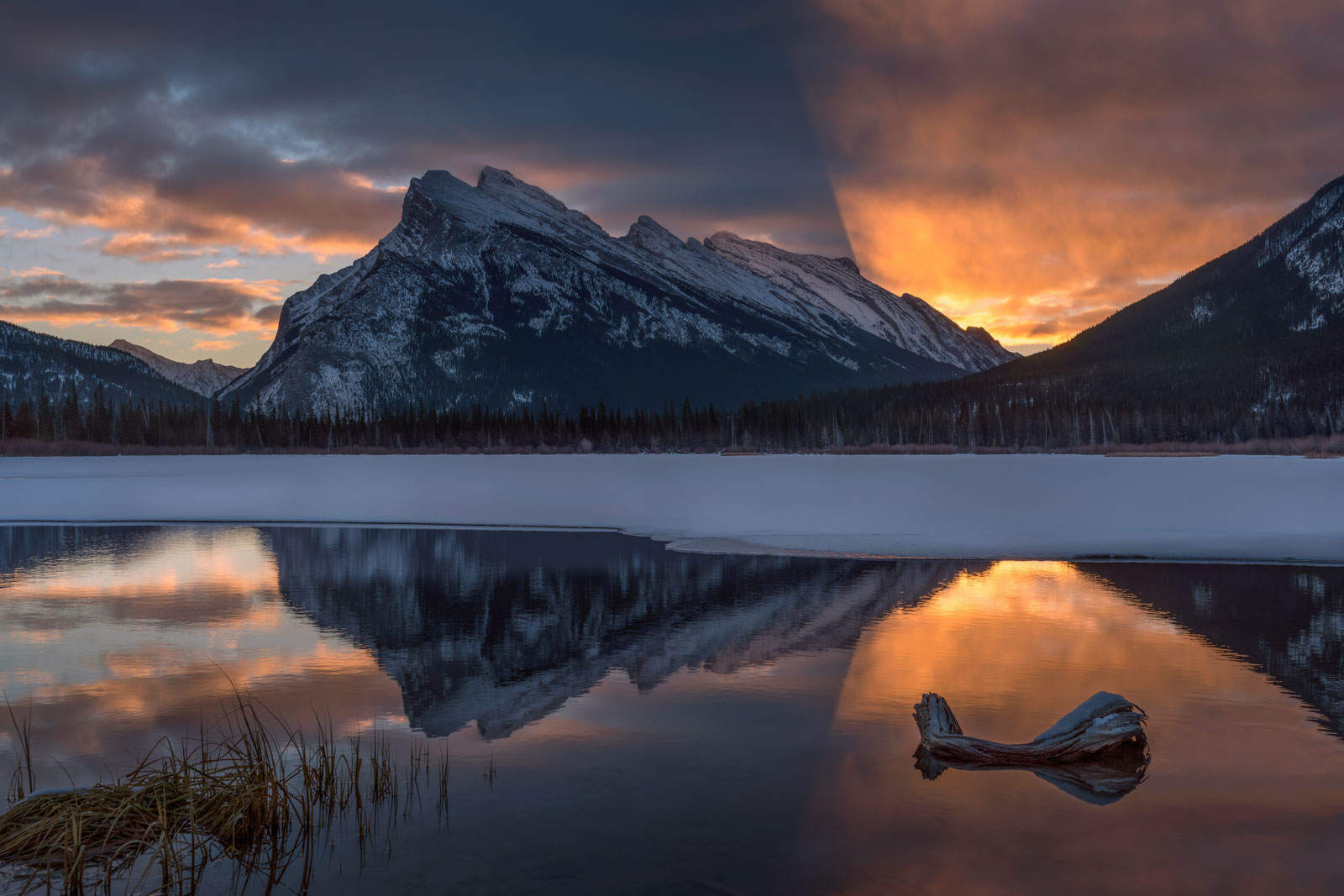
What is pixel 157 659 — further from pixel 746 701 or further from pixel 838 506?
pixel 838 506

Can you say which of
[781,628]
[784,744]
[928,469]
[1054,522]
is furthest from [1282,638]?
[928,469]

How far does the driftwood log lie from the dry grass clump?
21.9 feet

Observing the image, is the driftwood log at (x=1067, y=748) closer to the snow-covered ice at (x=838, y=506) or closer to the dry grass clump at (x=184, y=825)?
the dry grass clump at (x=184, y=825)

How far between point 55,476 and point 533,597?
9250 centimetres

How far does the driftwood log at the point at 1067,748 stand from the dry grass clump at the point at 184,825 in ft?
21.9

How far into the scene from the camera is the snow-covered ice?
3778 cm

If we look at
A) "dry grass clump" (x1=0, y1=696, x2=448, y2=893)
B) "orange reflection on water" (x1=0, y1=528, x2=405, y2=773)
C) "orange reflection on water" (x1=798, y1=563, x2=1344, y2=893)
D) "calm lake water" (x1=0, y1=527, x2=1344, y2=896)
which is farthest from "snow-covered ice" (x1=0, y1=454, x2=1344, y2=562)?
"dry grass clump" (x1=0, y1=696, x2=448, y2=893)

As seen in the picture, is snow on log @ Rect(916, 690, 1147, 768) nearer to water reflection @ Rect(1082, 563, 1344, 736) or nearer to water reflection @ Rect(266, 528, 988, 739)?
water reflection @ Rect(1082, 563, 1344, 736)

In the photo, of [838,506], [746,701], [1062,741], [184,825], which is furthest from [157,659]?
[838,506]

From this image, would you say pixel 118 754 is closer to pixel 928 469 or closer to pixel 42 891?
pixel 42 891

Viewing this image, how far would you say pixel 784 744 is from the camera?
14.5m

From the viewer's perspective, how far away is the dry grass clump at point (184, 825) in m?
9.98

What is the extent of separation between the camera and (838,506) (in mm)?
54969

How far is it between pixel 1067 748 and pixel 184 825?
36.5 feet
